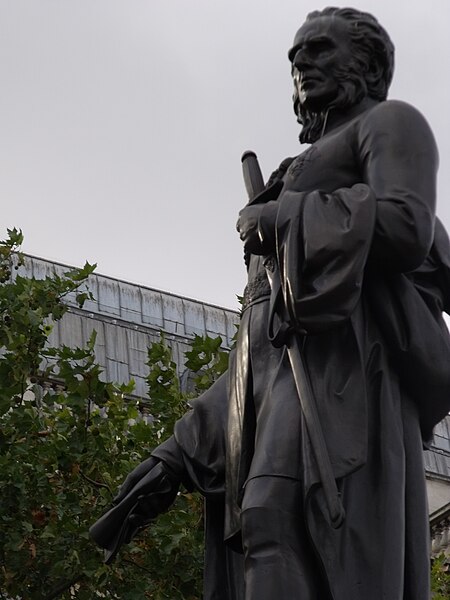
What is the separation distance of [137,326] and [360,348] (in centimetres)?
4428

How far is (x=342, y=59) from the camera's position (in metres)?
7.23

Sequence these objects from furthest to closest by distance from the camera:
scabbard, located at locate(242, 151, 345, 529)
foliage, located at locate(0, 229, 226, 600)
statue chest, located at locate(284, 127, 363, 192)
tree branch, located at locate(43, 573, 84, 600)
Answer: tree branch, located at locate(43, 573, 84, 600) < foliage, located at locate(0, 229, 226, 600) < statue chest, located at locate(284, 127, 363, 192) < scabbard, located at locate(242, 151, 345, 529)

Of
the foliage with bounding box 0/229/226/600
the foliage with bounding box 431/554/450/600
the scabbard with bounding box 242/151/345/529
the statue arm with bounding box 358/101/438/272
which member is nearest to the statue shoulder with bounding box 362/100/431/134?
the statue arm with bounding box 358/101/438/272

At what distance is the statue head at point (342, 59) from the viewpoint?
7.23m

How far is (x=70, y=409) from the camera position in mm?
21578

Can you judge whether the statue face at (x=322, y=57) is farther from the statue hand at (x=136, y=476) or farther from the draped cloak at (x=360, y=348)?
the statue hand at (x=136, y=476)

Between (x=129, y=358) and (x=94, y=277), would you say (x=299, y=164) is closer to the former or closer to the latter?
(x=129, y=358)

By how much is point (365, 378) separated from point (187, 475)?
930 millimetres

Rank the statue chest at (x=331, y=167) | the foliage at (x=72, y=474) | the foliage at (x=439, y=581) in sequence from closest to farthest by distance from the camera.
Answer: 1. the statue chest at (x=331, y=167)
2. the foliage at (x=72, y=474)
3. the foliage at (x=439, y=581)

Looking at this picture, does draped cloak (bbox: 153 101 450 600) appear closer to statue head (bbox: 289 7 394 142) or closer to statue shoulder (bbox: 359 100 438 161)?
statue shoulder (bbox: 359 100 438 161)

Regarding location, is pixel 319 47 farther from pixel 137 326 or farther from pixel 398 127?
pixel 137 326

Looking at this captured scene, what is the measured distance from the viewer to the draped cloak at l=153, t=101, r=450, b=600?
6520 millimetres

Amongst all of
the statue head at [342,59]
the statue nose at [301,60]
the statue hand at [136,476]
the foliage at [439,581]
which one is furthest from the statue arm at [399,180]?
the foliage at [439,581]

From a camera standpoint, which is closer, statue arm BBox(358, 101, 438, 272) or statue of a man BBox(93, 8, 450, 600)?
statue of a man BBox(93, 8, 450, 600)
